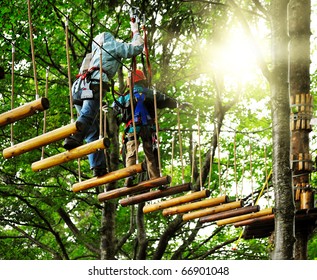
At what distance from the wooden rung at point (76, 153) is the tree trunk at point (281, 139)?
208 cm

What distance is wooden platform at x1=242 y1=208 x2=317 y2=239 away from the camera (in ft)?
23.9

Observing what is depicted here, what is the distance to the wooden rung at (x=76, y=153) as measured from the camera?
5008 mm

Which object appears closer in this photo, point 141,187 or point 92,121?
point 92,121

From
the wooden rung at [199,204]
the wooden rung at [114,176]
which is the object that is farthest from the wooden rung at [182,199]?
→ the wooden rung at [114,176]

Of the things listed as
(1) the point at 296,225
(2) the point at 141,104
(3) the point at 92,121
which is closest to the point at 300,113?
(1) the point at 296,225

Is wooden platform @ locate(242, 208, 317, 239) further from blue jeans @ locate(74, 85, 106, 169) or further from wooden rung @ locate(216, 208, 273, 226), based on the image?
blue jeans @ locate(74, 85, 106, 169)

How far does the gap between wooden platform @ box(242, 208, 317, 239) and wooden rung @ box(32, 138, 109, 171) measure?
3.10 m

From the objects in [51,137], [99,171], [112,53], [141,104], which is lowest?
[51,137]

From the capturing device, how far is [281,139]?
645cm

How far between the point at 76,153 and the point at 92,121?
786 millimetres

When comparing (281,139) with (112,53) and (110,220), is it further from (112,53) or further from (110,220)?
(110,220)

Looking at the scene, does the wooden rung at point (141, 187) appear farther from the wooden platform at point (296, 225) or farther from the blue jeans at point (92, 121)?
the wooden platform at point (296, 225)
